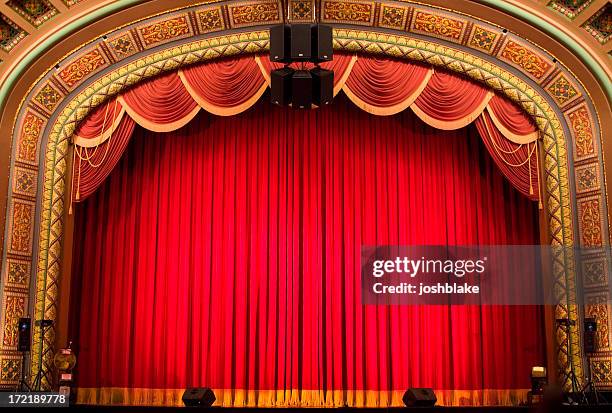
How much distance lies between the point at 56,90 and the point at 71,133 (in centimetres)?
49

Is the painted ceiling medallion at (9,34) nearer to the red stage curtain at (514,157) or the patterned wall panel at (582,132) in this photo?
the red stage curtain at (514,157)

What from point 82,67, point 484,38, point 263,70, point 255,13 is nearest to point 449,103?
point 484,38

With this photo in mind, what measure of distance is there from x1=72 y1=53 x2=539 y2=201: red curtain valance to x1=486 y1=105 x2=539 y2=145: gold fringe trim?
1 centimetres

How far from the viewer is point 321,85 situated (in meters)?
7.38

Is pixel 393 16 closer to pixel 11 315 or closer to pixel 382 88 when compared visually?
pixel 382 88

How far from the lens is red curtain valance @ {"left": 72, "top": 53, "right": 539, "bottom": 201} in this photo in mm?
8656

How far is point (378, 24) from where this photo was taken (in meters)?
8.67

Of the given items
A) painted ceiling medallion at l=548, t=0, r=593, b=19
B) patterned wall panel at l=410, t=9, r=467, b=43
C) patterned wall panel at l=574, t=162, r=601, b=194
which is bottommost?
patterned wall panel at l=574, t=162, r=601, b=194

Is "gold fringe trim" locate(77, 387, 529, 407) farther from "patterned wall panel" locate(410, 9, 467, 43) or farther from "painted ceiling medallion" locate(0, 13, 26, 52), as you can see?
"patterned wall panel" locate(410, 9, 467, 43)

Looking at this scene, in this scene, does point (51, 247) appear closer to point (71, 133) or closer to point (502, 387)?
point (71, 133)

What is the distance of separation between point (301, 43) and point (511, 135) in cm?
280

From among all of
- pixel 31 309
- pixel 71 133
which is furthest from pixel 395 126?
pixel 31 309

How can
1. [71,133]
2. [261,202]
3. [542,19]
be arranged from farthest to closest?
[261,202] < [71,133] < [542,19]

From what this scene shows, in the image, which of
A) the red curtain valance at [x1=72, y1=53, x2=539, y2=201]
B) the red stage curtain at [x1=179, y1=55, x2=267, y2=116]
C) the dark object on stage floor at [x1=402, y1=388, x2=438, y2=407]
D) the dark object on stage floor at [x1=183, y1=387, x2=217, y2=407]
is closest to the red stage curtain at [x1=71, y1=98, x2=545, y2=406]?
the red curtain valance at [x1=72, y1=53, x2=539, y2=201]
